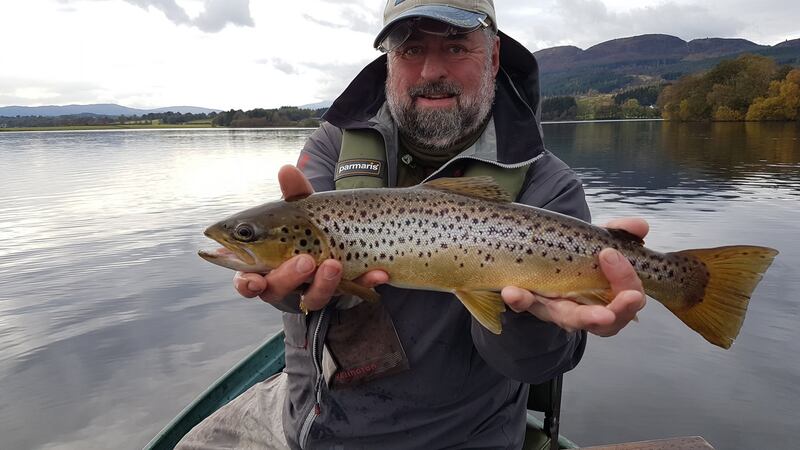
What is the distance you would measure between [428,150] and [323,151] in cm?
81

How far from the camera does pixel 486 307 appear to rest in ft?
10.0

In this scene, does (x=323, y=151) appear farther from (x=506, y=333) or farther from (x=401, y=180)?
(x=506, y=333)

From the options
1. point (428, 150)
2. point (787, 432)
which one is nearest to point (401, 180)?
point (428, 150)

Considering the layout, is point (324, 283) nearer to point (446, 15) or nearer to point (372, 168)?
point (372, 168)

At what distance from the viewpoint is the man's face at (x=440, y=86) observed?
3912mm

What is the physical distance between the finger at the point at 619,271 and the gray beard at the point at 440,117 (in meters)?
1.54

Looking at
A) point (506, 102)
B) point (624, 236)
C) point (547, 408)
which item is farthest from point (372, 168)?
point (547, 408)

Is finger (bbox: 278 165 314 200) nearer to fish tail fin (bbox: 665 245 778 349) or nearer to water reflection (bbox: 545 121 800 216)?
fish tail fin (bbox: 665 245 778 349)

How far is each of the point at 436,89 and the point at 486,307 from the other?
1.73 m

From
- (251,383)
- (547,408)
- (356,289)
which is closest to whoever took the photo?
(356,289)

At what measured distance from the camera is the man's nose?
3.89m

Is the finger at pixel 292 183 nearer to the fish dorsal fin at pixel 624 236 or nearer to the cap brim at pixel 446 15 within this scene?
the cap brim at pixel 446 15

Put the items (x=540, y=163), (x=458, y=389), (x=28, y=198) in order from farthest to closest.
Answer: (x=28, y=198) → (x=540, y=163) → (x=458, y=389)

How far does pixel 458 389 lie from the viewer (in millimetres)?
3496
